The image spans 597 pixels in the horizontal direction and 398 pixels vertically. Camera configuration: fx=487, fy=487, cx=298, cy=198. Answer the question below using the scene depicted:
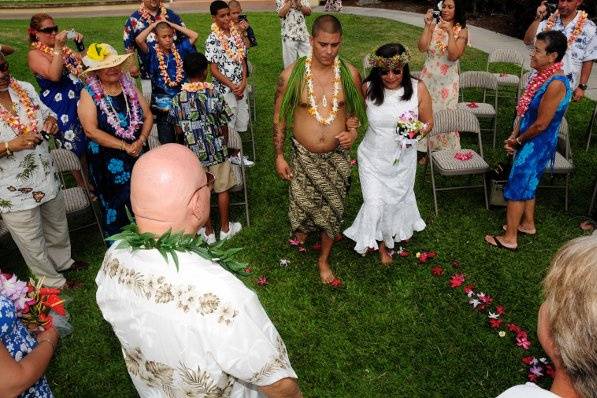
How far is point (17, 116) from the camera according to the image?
415cm

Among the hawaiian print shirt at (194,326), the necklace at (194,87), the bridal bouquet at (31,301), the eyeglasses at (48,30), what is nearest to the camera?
the hawaiian print shirt at (194,326)

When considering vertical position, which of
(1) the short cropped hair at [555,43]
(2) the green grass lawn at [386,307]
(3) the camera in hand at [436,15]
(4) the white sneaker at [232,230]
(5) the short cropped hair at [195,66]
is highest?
(3) the camera in hand at [436,15]

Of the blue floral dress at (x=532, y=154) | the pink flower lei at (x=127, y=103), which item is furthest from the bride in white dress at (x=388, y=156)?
the pink flower lei at (x=127, y=103)

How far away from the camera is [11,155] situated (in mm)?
4152

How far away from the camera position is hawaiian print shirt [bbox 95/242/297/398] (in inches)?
73.8

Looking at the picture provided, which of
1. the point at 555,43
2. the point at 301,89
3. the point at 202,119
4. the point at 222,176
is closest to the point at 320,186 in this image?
the point at 301,89

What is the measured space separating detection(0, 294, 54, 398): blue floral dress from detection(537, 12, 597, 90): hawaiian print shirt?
6.91m

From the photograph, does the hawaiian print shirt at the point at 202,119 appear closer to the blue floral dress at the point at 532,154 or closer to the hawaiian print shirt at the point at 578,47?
the blue floral dress at the point at 532,154

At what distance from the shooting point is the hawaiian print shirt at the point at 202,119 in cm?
486

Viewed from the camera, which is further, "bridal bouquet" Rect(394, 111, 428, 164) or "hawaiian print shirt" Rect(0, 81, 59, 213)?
"bridal bouquet" Rect(394, 111, 428, 164)

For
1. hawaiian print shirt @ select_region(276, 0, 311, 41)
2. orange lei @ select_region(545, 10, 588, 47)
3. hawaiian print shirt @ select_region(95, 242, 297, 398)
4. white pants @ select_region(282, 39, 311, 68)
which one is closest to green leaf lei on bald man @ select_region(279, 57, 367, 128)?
hawaiian print shirt @ select_region(95, 242, 297, 398)

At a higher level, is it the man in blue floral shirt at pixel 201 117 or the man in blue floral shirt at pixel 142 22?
the man in blue floral shirt at pixel 142 22

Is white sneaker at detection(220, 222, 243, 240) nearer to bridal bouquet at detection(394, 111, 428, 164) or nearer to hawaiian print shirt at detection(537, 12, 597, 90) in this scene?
bridal bouquet at detection(394, 111, 428, 164)

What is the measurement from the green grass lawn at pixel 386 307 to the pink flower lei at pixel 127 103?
161 centimetres
